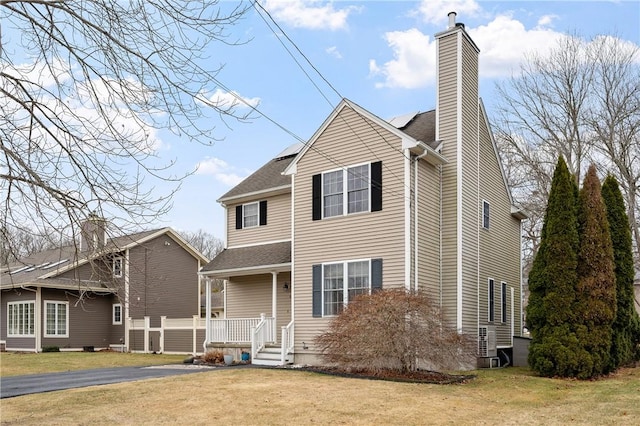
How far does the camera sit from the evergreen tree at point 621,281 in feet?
51.1

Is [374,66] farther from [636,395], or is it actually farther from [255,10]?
[636,395]

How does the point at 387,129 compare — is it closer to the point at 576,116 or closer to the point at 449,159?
the point at 449,159

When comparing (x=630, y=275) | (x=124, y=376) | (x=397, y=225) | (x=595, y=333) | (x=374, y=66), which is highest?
(x=374, y=66)

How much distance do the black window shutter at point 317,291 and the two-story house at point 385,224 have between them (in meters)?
0.04

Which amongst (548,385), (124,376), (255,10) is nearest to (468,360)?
(548,385)

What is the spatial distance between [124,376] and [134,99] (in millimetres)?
9975

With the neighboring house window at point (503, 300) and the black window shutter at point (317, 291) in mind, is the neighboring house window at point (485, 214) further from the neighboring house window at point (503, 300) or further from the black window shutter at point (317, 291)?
the black window shutter at point (317, 291)

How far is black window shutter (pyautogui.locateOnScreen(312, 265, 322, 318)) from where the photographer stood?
16359mm

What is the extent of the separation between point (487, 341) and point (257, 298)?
7508 millimetres

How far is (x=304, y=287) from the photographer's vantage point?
16.9 m

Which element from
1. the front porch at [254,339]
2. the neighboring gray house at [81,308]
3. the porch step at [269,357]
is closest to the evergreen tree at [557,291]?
the front porch at [254,339]

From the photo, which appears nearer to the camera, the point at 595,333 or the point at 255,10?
the point at 255,10

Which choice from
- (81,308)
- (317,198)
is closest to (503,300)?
(317,198)

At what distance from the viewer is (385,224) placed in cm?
1550
